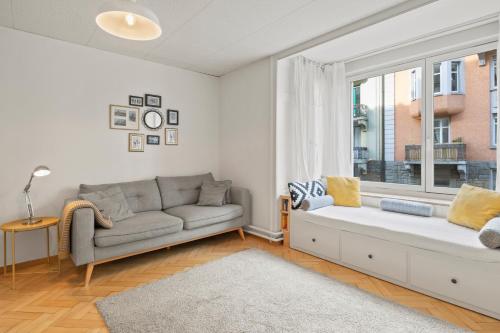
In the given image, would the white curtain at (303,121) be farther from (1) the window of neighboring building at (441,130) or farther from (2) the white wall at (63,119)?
(1) the window of neighboring building at (441,130)

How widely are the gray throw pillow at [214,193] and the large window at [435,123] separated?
6.49 ft

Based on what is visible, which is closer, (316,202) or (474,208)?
(474,208)

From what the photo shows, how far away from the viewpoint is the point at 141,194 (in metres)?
3.41

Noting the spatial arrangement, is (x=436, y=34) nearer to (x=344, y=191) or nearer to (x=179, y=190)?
(x=344, y=191)

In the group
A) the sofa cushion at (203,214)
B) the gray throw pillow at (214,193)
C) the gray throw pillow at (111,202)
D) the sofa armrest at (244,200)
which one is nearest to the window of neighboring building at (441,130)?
the sofa armrest at (244,200)

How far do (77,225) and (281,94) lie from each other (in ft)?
9.04

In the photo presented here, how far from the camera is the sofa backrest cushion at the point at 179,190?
11.8 feet

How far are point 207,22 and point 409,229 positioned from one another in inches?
108

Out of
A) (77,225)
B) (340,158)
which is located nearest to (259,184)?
(340,158)

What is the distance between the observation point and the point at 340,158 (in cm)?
376

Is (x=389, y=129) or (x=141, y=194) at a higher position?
(x=389, y=129)

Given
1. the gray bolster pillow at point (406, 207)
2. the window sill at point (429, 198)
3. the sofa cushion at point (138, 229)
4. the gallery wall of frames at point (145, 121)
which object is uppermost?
the gallery wall of frames at point (145, 121)

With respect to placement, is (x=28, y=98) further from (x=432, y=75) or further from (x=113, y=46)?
(x=432, y=75)

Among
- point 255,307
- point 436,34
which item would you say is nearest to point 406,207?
point 436,34
